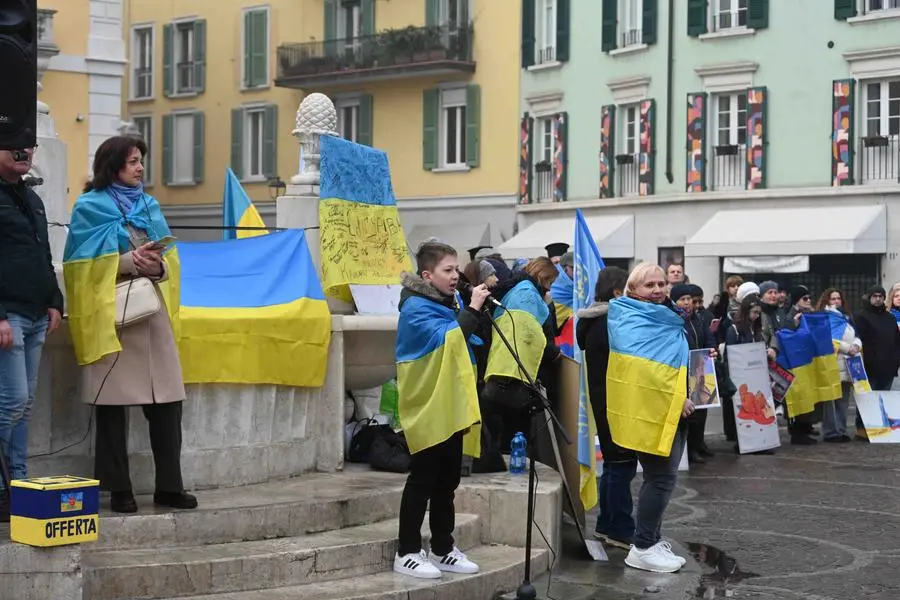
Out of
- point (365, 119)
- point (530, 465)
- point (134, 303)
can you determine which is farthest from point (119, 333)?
point (365, 119)

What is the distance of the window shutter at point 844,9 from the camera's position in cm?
3538

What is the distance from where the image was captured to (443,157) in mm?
44656

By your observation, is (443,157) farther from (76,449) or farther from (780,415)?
(76,449)

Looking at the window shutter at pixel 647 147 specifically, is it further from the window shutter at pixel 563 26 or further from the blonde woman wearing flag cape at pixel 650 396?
the blonde woman wearing flag cape at pixel 650 396

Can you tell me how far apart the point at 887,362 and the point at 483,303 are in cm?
1243

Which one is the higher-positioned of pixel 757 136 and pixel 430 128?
pixel 430 128

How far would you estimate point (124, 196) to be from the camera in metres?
8.79

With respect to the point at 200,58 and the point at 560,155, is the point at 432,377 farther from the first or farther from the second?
the point at 200,58

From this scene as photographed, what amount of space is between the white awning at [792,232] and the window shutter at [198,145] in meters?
18.6

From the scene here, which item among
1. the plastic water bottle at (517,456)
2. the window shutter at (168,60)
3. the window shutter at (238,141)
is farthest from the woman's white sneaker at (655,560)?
the window shutter at (168,60)

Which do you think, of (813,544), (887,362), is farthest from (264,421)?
(887,362)

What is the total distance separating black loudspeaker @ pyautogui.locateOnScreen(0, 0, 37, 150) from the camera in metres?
6.41

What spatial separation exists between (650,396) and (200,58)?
1671 inches

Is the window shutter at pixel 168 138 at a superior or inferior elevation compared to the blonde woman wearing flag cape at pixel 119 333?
superior
